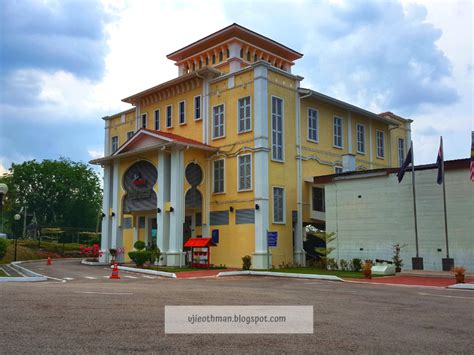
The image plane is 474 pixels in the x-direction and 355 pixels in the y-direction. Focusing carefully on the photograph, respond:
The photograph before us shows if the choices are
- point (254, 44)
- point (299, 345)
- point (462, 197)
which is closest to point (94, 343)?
point (299, 345)

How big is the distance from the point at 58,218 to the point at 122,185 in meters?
43.6

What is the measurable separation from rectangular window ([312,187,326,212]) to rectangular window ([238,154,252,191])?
4.85 meters

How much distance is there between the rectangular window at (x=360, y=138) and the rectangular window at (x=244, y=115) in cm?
1096

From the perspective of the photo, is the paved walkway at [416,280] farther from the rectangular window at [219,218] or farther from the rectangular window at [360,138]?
the rectangular window at [360,138]

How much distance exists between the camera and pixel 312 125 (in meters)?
Result: 33.7

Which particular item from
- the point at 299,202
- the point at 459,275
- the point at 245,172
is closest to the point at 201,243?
the point at 245,172

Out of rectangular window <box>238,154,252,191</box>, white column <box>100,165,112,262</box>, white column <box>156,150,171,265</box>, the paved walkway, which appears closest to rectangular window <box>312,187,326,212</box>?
rectangular window <box>238,154,252,191</box>

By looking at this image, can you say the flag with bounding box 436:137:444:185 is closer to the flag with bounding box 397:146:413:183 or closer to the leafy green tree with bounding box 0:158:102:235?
the flag with bounding box 397:146:413:183

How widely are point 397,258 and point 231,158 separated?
11004 millimetres

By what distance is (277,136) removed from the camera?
3070 cm

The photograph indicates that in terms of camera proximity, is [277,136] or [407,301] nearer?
[407,301]

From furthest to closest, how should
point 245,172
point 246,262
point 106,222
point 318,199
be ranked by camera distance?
point 106,222, point 318,199, point 245,172, point 246,262

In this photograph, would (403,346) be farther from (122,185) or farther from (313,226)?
(122,185)

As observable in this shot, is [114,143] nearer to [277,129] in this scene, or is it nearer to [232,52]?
[232,52]
